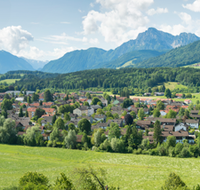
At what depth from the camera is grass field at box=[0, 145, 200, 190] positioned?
112ft

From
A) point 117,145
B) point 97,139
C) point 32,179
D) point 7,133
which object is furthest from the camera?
point 7,133

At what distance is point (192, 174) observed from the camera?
36.9 meters

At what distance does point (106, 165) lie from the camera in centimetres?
4334

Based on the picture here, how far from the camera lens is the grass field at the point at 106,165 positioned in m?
34.0

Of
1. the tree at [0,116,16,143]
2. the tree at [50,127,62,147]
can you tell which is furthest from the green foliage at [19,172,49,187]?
the tree at [0,116,16,143]

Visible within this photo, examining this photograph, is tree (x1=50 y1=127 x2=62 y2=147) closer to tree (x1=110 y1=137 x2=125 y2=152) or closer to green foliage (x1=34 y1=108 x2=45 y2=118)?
tree (x1=110 y1=137 x2=125 y2=152)

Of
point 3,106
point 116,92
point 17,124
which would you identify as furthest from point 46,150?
point 116,92

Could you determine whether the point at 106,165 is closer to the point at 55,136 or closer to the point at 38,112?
the point at 55,136

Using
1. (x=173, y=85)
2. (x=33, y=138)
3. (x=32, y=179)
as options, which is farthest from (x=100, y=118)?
(x=173, y=85)

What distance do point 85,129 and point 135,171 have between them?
30092mm

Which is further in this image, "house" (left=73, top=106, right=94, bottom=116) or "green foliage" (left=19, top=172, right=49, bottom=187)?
"house" (left=73, top=106, right=94, bottom=116)

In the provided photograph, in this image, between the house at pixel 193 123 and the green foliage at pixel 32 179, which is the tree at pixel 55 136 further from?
the house at pixel 193 123

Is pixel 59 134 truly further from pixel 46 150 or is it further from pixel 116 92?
pixel 116 92

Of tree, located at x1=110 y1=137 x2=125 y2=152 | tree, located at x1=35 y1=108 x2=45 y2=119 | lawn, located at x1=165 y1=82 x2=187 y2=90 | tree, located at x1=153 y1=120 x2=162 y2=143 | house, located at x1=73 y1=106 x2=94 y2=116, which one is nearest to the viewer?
tree, located at x1=110 y1=137 x2=125 y2=152
